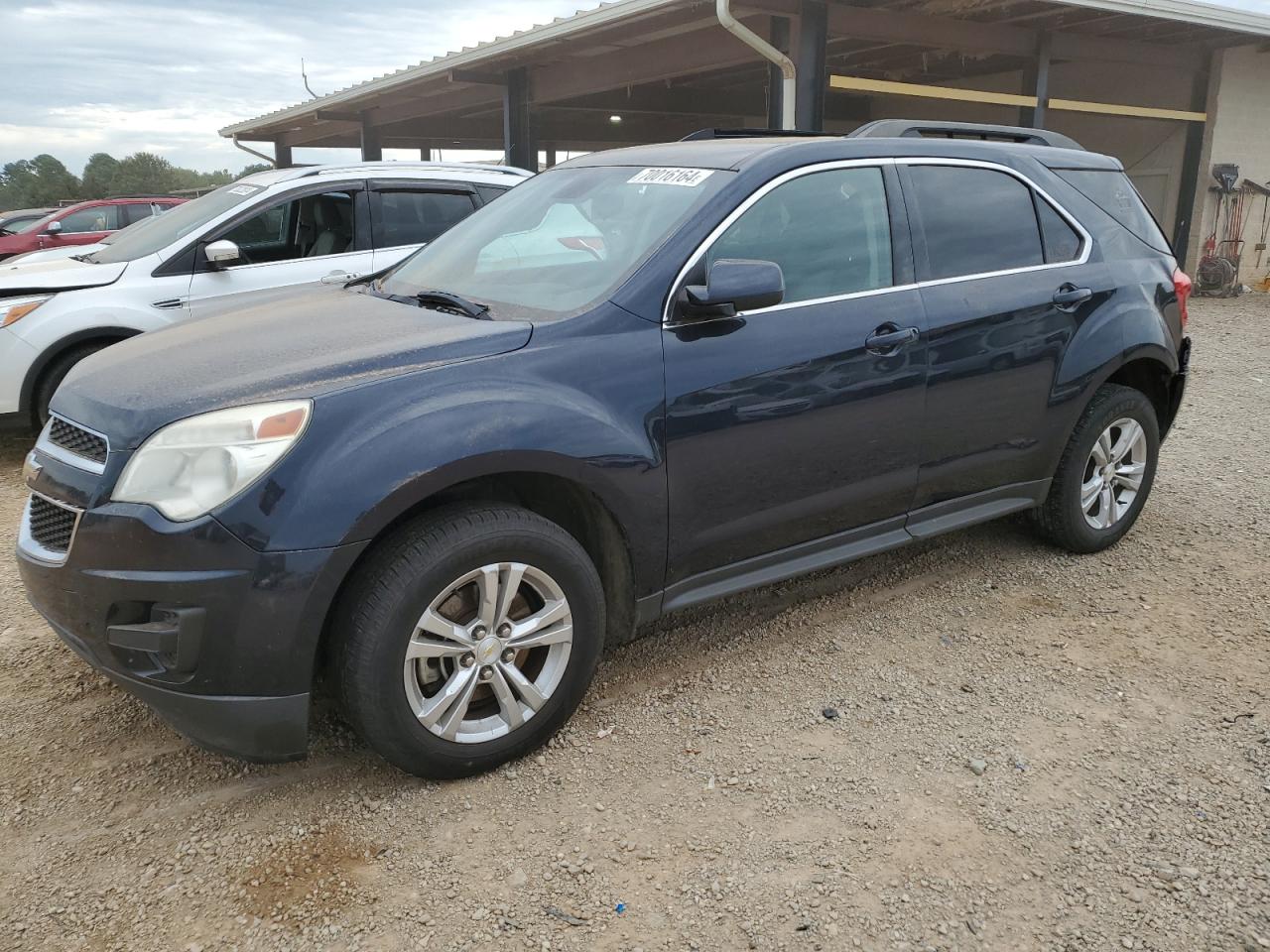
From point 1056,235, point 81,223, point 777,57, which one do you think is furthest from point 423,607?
point 81,223

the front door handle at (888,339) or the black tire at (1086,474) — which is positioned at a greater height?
the front door handle at (888,339)

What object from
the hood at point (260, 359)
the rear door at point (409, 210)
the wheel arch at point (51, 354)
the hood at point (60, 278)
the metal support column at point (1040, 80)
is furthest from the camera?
the metal support column at point (1040, 80)

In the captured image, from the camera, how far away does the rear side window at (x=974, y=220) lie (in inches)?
141

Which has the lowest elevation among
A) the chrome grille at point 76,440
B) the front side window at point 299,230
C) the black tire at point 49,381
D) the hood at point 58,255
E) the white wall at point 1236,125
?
the black tire at point 49,381

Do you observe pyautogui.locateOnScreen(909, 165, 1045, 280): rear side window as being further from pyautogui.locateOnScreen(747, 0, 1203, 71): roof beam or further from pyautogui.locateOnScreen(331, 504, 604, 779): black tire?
pyautogui.locateOnScreen(747, 0, 1203, 71): roof beam

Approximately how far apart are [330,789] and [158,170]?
7143 centimetres

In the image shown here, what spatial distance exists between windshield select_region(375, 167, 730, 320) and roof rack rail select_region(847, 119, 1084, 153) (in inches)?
32.8

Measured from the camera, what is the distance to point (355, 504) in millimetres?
2371

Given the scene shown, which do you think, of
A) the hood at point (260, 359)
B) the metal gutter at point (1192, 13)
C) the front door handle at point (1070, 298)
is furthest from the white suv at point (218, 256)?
the metal gutter at point (1192, 13)

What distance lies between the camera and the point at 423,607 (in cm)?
249

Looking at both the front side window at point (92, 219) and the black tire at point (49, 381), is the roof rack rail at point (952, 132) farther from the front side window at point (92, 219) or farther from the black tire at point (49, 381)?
the front side window at point (92, 219)

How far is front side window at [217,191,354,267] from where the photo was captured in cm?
627

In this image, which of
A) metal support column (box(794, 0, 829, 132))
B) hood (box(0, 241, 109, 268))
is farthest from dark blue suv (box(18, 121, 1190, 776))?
metal support column (box(794, 0, 829, 132))

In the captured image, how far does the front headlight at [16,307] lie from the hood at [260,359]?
126 inches
